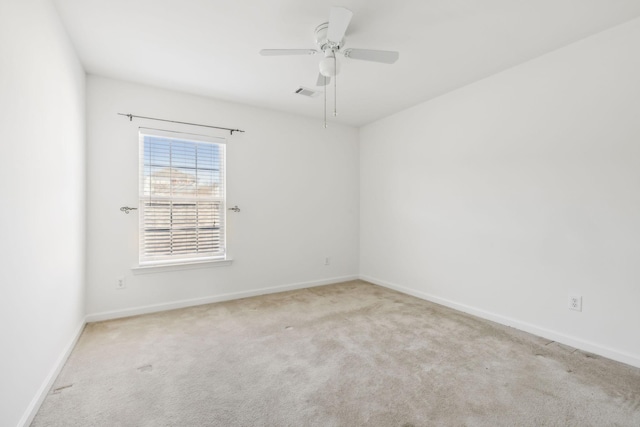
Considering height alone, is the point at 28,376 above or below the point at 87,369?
above

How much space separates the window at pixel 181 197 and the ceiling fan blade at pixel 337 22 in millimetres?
2156

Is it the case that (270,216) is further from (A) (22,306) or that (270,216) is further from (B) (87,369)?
(A) (22,306)

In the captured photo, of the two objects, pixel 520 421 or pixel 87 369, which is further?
pixel 87 369

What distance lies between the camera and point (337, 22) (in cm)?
193

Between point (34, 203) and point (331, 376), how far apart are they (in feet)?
6.92

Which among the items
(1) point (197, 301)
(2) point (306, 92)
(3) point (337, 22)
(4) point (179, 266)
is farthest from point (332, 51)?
(1) point (197, 301)

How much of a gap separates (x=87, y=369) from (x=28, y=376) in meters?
0.60

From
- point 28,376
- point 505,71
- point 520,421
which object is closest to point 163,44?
point 28,376

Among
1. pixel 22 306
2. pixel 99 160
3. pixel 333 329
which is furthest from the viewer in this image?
pixel 99 160

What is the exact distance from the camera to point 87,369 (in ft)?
7.05

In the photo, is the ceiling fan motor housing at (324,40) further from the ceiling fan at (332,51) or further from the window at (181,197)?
the window at (181,197)

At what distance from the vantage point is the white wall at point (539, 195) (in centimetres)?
227

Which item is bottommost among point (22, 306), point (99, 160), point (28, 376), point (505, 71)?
point (28, 376)

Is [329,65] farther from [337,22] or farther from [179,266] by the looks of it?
[179,266]
